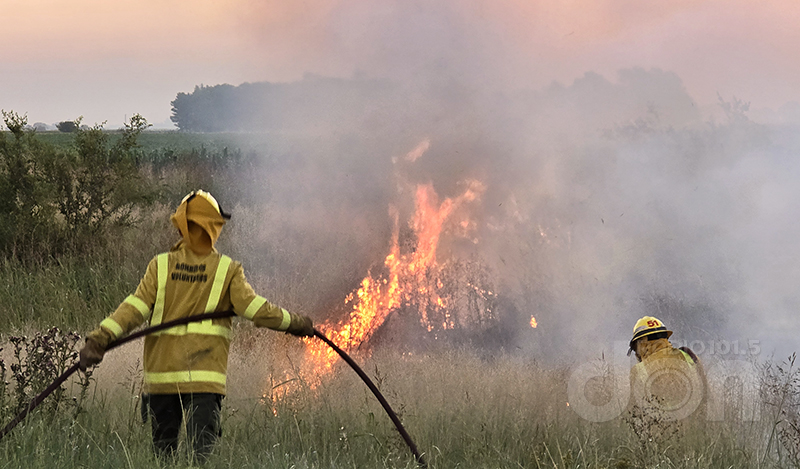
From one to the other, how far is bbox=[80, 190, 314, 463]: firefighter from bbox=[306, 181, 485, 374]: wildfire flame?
4.72 metres

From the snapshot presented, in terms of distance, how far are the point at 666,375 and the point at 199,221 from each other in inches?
165

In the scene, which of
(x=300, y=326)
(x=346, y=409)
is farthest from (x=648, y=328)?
(x=300, y=326)

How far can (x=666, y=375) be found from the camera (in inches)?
258

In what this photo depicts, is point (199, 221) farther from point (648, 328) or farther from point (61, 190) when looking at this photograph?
point (61, 190)

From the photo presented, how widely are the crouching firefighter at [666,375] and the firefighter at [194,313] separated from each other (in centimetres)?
336

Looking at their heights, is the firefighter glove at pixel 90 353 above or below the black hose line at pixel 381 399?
above

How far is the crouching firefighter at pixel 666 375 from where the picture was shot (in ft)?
21.5

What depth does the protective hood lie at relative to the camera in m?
4.54

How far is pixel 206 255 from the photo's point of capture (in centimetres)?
462

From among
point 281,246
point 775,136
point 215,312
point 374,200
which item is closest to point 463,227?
point 374,200

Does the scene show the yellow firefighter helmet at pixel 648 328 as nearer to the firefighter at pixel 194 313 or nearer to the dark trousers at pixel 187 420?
the firefighter at pixel 194 313

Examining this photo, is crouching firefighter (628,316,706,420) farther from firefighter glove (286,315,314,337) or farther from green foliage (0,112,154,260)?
green foliage (0,112,154,260)

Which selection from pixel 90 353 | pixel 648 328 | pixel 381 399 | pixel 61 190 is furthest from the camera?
pixel 61 190

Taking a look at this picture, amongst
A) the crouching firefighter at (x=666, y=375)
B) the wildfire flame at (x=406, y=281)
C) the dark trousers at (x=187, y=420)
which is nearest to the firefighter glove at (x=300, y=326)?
the dark trousers at (x=187, y=420)
